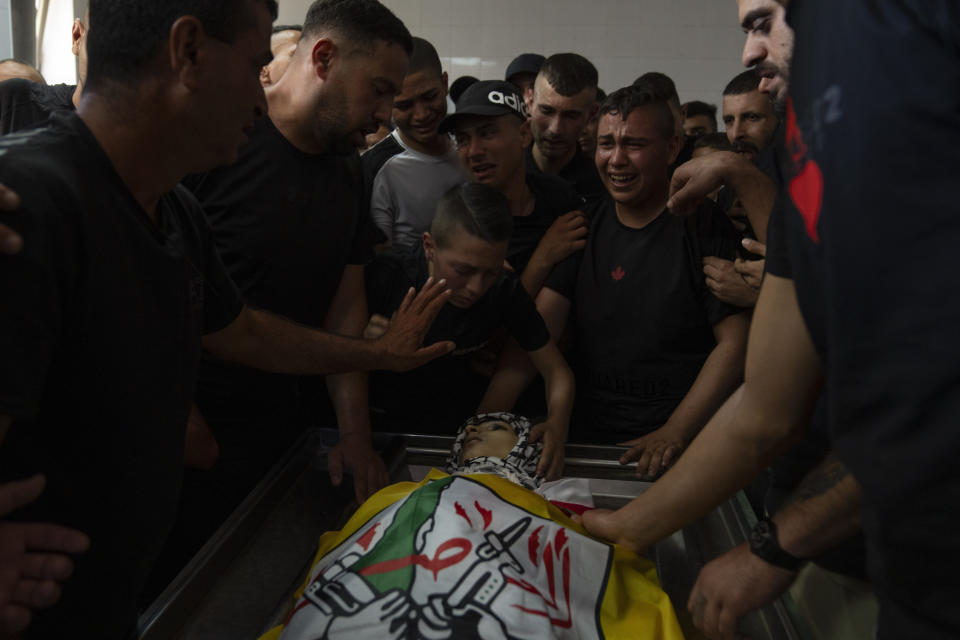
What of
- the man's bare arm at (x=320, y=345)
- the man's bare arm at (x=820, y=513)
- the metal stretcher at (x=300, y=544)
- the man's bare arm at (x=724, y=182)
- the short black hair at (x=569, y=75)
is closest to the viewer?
the man's bare arm at (x=820, y=513)

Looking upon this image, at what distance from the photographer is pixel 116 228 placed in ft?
3.00

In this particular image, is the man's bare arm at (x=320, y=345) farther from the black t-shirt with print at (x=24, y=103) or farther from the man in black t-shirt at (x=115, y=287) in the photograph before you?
the black t-shirt with print at (x=24, y=103)

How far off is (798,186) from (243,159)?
139 centimetres

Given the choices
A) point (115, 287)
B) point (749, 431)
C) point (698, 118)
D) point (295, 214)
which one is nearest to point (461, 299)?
point (295, 214)

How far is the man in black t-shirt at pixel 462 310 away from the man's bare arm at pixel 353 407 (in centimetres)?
7

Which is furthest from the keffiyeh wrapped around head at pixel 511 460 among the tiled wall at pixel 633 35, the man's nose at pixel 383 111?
the tiled wall at pixel 633 35

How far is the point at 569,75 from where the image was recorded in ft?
9.27

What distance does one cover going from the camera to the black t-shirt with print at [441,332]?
206cm

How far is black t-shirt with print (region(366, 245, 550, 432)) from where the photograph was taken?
2059 millimetres

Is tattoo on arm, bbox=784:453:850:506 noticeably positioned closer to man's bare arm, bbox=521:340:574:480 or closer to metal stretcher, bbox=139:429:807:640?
metal stretcher, bbox=139:429:807:640

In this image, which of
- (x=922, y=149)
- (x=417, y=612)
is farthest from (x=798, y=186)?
(x=417, y=612)

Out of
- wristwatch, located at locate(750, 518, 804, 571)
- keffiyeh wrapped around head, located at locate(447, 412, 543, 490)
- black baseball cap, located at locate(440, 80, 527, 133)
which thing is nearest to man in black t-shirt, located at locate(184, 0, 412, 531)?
keffiyeh wrapped around head, located at locate(447, 412, 543, 490)

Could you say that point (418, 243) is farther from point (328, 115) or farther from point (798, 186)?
point (798, 186)

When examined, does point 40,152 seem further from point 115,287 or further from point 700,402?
point 700,402
